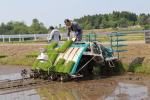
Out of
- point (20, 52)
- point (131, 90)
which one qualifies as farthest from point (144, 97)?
point (20, 52)

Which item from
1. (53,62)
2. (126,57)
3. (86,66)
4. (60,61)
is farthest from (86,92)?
(126,57)

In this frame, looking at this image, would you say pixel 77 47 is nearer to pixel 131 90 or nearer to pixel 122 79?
pixel 122 79

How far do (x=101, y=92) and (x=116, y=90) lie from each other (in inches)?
28.6

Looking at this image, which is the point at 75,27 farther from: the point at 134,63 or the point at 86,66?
the point at 134,63

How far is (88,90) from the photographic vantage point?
1224cm

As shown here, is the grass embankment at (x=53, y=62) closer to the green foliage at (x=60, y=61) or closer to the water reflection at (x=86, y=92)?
the green foliage at (x=60, y=61)

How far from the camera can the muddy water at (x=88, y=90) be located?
1112 centimetres

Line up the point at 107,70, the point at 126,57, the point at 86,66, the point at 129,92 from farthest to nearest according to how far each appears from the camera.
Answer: the point at 126,57, the point at 107,70, the point at 86,66, the point at 129,92

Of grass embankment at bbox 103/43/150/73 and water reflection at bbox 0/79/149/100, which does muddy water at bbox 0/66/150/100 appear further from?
grass embankment at bbox 103/43/150/73

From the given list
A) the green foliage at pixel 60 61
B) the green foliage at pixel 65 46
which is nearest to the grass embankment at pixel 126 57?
the green foliage at pixel 65 46

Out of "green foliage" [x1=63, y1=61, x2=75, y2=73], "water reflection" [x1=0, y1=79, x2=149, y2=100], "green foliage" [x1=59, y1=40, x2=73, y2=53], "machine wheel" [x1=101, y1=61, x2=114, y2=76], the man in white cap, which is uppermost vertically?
the man in white cap

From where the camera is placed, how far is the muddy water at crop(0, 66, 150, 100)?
11.1 m

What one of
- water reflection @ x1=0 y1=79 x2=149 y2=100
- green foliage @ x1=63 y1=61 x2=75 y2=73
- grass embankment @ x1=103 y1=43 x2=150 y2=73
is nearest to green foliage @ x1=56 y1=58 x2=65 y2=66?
green foliage @ x1=63 y1=61 x2=75 y2=73

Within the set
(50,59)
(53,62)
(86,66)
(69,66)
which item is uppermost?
(50,59)
